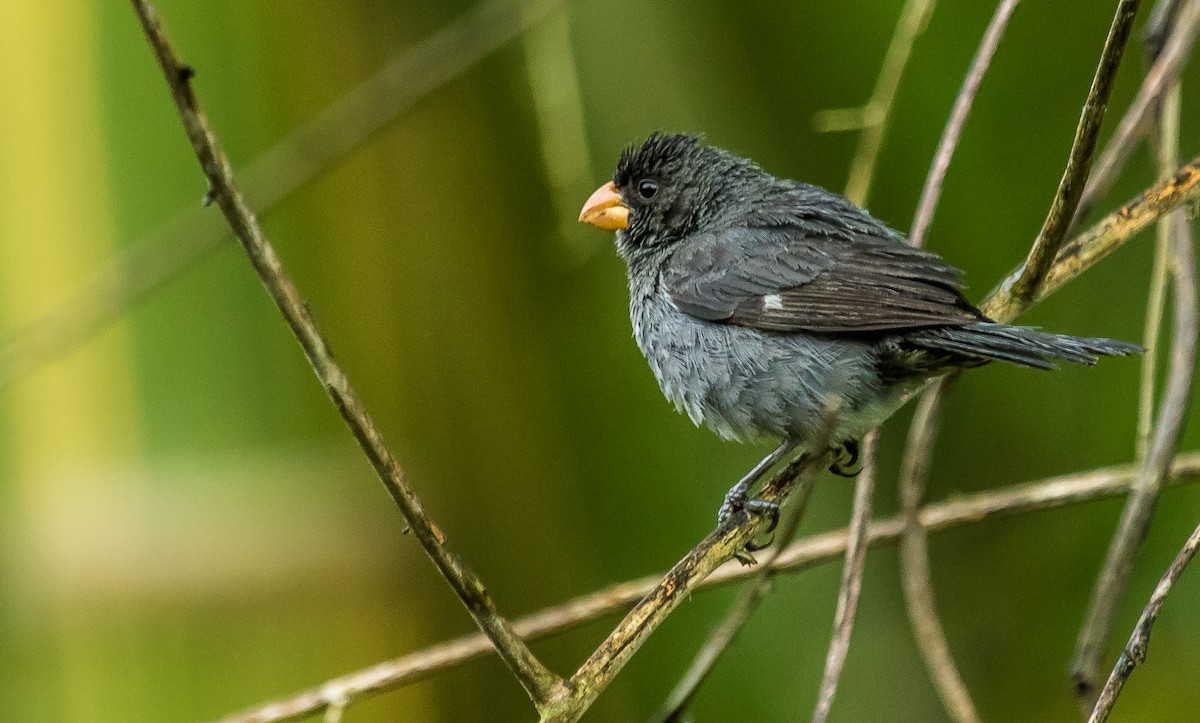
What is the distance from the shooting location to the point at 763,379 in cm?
319

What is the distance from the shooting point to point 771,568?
2.89 m

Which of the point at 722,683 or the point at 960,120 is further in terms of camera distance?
the point at 722,683

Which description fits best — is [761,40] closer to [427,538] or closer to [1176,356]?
[1176,356]

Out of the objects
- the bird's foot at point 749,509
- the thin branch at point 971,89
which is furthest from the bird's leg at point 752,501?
the thin branch at point 971,89

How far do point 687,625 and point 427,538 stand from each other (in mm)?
2599

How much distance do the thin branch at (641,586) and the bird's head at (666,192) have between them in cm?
126

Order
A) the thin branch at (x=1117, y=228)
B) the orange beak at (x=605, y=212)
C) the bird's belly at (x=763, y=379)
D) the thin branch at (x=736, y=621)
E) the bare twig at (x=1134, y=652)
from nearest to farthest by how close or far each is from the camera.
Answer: the bare twig at (x=1134, y=652), the thin branch at (x=1117, y=228), the thin branch at (x=736, y=621), the bird's belly at (x=763, y=379), the orange beak at (x=605, y=212)

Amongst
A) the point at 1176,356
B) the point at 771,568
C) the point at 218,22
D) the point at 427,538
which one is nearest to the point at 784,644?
the point at 771,568

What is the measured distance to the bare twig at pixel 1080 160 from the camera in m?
1.92

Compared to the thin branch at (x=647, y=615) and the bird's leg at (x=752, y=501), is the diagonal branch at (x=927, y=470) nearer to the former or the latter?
the bird's leg at (x=752, y=501)

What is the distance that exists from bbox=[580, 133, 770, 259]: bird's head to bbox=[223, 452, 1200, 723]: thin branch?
1.26 metres

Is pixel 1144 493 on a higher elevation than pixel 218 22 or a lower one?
lower

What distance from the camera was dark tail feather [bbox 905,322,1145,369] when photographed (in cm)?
236

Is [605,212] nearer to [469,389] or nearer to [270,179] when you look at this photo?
[469,389]
